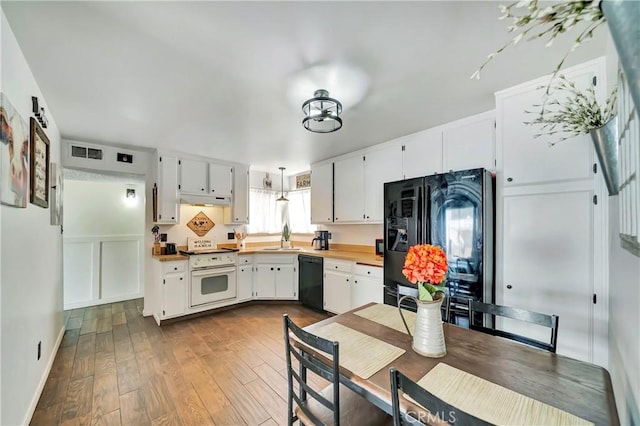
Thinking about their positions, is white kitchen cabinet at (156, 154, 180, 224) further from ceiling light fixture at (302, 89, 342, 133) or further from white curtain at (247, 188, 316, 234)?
ceiling light fixture at (302, 89, 342, 133)

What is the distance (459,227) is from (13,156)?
3.06 metres

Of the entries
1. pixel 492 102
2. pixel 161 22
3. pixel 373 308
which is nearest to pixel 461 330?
pixel 373 308

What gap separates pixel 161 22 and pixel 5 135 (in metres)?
0.99

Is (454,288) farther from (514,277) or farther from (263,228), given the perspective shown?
(263,228)

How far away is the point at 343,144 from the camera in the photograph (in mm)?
3527

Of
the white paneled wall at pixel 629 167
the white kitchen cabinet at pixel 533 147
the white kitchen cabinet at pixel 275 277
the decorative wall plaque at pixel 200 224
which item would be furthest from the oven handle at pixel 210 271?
the white paneled wall at pixel 629 167

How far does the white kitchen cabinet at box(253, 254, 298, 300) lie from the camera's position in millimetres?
4336

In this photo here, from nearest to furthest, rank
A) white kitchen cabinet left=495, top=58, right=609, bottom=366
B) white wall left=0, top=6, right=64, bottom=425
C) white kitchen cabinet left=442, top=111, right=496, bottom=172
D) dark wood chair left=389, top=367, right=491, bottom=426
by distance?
dark wood chair left=389, top=367, right=491, bottom=426 < white wall left=0, top=6, right=64, bottom=425 < white kitchen cabinet left=495, top=58, right=609, bottom=366 < white kitchen cabinet left=442, top=111, right=496, bottom=172

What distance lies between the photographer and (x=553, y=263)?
6.15ft

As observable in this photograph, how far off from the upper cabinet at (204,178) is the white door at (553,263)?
383 centimetres

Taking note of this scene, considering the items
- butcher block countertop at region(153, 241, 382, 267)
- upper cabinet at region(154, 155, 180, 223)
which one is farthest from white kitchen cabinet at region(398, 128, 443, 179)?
upper cabinet at region(154, 155, 180, 223)

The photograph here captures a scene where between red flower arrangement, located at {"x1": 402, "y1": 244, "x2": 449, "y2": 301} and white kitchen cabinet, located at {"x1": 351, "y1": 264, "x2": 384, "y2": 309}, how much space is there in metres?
1.90

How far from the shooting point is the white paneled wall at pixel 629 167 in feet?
2.38

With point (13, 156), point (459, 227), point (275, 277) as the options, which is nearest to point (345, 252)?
point (275, 277)
